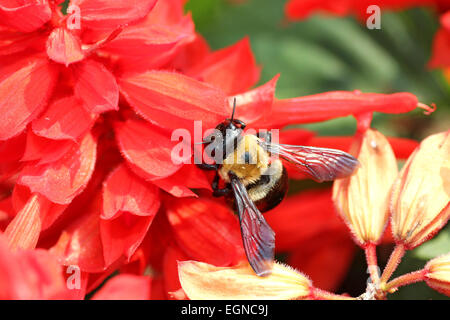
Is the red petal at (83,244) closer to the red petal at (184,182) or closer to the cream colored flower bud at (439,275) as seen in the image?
the red petal at (184,182)

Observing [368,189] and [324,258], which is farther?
[324,258]

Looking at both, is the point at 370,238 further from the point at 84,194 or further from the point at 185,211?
the point at 84,194

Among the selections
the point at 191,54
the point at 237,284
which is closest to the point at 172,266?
the point at 237,284

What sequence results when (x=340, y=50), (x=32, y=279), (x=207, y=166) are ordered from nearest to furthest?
(x=32, y=279), (x=207, y=166), (x=340, y=50)

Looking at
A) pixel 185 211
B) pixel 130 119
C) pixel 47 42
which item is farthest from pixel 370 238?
pixel 47 42

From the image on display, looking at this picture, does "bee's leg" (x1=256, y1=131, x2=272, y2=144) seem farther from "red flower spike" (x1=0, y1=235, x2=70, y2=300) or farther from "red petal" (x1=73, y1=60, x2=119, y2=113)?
"red flower spike" (x1=0, y1=235, x2=70, y2=300)

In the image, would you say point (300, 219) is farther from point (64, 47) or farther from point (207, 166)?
point (64, 47)

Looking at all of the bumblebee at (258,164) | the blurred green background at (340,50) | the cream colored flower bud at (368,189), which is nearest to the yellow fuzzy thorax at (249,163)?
the bumblebee at (258,164)

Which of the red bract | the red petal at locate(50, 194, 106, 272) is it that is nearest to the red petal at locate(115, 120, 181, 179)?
the red bract
